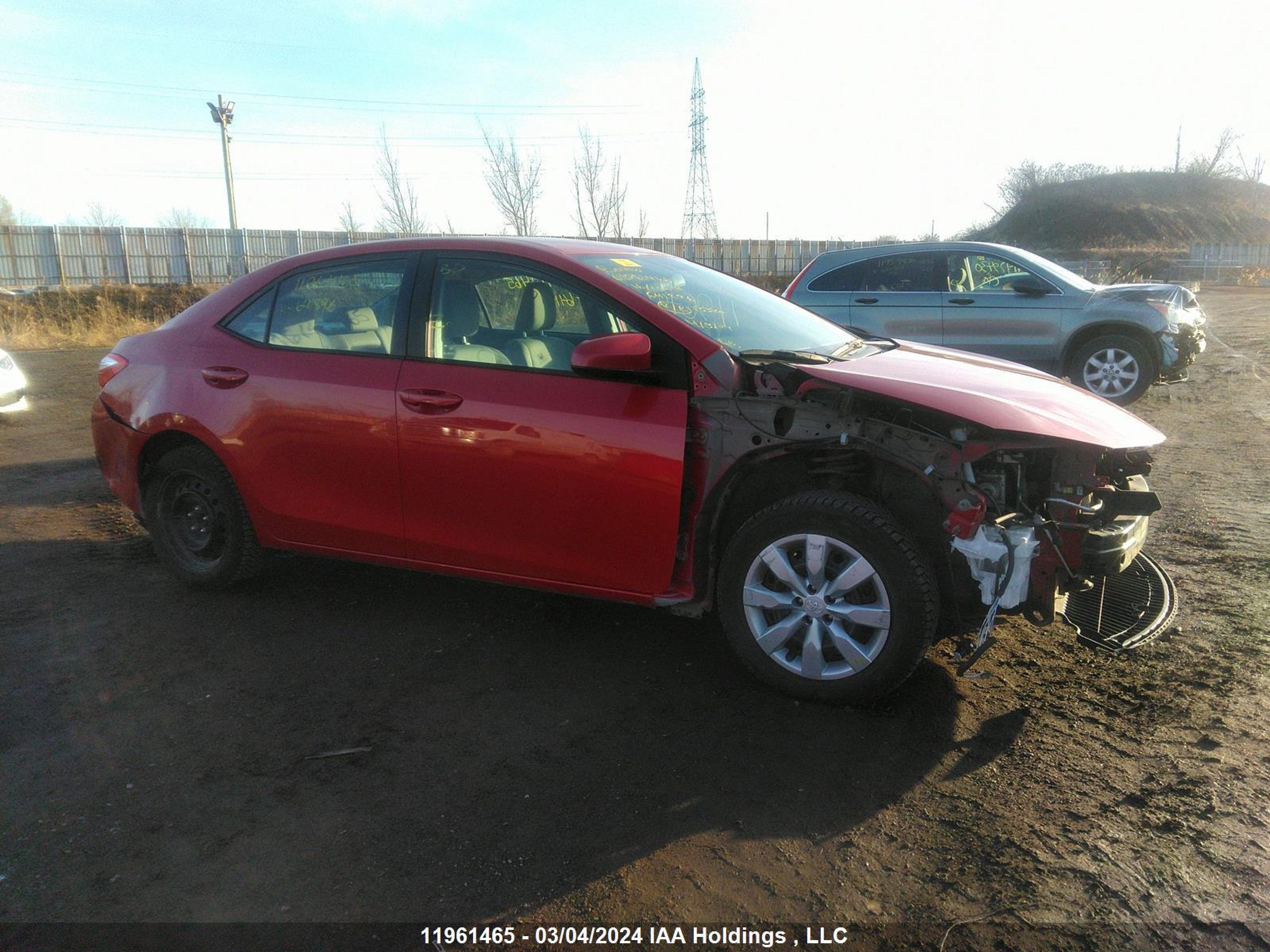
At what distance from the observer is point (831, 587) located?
3.37m

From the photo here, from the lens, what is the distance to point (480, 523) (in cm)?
390

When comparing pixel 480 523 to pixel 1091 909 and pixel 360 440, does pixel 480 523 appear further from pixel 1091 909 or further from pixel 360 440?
pixel 1091 909

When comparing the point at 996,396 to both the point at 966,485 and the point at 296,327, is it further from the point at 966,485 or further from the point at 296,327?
the point at 296,327

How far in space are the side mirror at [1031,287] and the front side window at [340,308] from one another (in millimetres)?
7830

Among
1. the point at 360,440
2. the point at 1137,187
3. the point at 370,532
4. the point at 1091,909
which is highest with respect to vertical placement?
the point at 1137,187

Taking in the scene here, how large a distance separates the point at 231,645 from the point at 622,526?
194cm

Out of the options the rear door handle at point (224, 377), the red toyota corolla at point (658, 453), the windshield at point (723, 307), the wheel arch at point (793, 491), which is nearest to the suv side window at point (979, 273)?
the windshield at point (723, 307)

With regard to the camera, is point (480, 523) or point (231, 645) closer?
point (480, 523)

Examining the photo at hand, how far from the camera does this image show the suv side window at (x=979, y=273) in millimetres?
10070

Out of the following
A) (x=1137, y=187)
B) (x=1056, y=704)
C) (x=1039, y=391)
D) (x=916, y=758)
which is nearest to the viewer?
(x=916, y=758)

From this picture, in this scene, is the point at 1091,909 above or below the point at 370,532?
below

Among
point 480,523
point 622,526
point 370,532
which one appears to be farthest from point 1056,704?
point 370,532

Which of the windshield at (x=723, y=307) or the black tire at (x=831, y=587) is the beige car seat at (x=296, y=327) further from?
the black tire at (x=831, y=587)

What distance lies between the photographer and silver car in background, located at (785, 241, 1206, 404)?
9.82 meters
